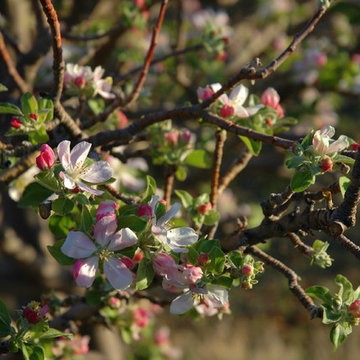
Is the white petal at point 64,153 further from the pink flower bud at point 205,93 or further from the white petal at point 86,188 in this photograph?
the pink flower bud at point 205,93

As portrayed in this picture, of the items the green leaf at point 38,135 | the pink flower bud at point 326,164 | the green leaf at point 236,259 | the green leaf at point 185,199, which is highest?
the pink flower bud at point 326,164

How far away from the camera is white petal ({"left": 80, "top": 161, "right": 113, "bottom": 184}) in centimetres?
114

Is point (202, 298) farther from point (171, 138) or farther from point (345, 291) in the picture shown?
point (171, 138)

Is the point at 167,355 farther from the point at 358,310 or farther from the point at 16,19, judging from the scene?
the point at 358,310

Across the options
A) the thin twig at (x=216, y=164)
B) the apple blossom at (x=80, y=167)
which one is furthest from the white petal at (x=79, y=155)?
the thin twig at (x=216, y=164)

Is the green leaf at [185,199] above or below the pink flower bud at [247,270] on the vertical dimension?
below

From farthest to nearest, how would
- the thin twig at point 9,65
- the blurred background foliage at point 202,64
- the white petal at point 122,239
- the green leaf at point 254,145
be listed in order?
the blurred background foliage at point 202,64, the thin twig at point 9,65, the green leaf at point 254,145, the white petal at point 122,239

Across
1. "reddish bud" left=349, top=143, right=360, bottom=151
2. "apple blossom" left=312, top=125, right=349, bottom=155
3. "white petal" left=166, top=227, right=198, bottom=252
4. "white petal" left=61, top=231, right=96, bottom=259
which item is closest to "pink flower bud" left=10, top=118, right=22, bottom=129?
"white petal" left=61, top=231, right=96, bottom=259

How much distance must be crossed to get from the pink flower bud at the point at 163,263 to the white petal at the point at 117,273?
0.06 metres

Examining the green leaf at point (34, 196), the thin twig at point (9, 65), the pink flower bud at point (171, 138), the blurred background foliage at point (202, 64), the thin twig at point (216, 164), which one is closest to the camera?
the green leaf at point (34, 196)

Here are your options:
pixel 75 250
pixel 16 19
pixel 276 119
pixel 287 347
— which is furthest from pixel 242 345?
pixel 75 250

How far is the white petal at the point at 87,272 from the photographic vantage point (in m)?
1.08

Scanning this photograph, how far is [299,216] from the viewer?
4.23ft

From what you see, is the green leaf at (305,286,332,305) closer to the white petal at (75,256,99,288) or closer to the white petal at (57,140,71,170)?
the white petal at (75,256,99,288)
